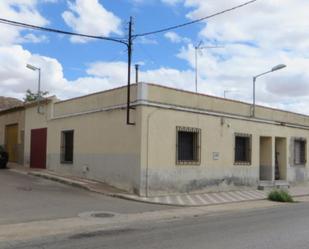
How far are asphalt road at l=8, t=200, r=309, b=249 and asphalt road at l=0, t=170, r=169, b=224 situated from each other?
2.35 m

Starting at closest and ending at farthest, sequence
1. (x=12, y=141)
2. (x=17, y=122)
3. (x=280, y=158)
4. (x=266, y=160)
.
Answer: (x=266, y=160)
(x=280, y=158)
(x=17, y=122)
(x=12, y=141)

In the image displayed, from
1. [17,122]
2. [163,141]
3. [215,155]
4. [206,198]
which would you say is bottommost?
[206,198]

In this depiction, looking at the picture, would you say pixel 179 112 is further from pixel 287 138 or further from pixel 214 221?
pixel 287 138

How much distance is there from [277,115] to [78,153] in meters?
11.0

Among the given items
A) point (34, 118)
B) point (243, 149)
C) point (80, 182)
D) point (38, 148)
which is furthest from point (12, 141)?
point (243, 149)

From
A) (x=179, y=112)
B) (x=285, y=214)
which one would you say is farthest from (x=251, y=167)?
(x=285, y=214)

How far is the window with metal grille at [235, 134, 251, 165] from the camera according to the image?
2255 centimetres

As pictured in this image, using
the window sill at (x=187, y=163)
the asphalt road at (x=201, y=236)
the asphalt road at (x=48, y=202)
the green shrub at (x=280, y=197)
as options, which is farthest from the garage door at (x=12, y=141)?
the asphalt road at (x=201, y=236)

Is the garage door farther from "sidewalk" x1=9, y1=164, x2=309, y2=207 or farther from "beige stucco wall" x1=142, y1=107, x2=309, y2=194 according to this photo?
"beige stucco wall" x1=142, y1=107, x2=309, y2=194

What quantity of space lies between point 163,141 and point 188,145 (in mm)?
1786

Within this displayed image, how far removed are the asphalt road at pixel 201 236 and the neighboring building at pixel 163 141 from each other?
18.0ft

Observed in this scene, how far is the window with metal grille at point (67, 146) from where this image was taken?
2241 cm

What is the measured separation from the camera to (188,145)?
19812 millimetres

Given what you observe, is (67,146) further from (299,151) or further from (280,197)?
(299,151)
